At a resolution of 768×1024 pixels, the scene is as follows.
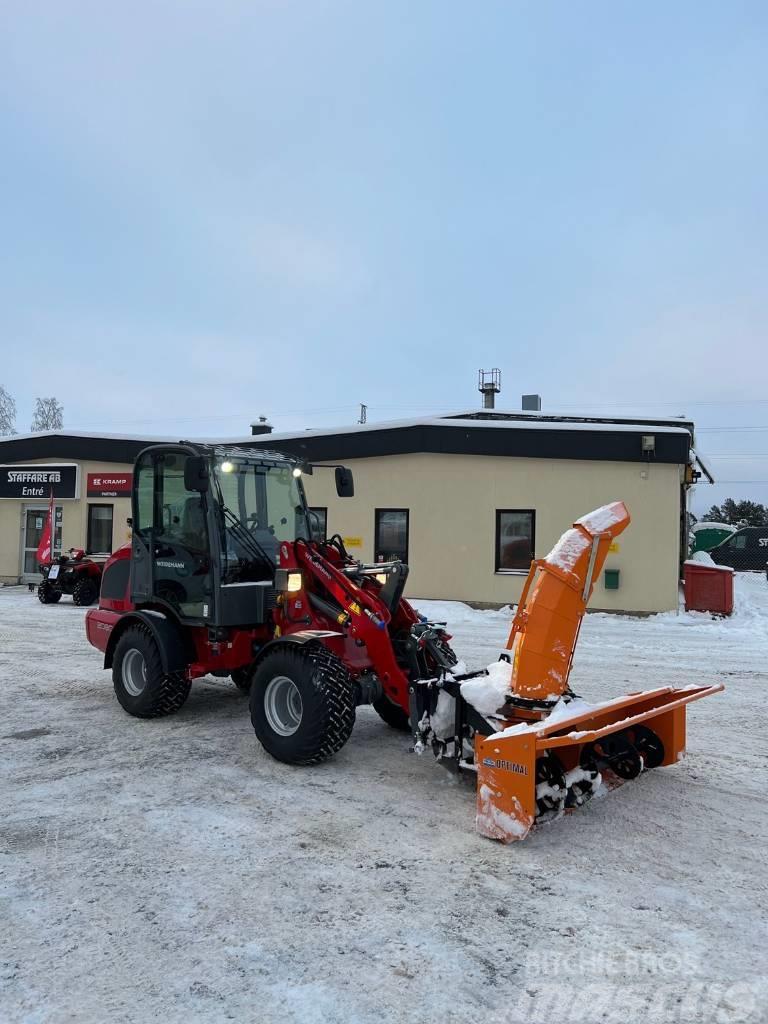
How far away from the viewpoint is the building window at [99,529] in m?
19.9

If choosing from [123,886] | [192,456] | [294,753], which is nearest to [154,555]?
[192,456]

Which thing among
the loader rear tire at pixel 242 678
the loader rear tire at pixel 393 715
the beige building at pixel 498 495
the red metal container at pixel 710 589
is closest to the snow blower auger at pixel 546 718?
the loader rear tire at pixel 393 715

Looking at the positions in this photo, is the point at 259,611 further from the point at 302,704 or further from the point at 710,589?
the point at 710,589

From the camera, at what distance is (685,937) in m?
3.17

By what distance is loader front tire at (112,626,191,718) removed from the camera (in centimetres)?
646

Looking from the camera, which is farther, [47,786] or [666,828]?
[47,786]

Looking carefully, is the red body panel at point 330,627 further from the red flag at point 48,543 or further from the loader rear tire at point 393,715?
the red flag at point 48,543

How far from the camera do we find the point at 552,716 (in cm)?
432

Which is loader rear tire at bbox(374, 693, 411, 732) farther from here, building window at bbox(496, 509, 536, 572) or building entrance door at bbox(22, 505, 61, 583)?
building entrance door at bbox(22, 505, 61, 583)

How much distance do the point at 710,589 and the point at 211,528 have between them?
11.2 metres

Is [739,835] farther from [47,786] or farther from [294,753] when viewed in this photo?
[47,786]

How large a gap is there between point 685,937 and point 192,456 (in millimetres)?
4698

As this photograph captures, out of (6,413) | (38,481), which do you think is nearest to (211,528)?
(38,481)

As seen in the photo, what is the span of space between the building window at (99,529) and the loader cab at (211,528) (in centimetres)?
1382
